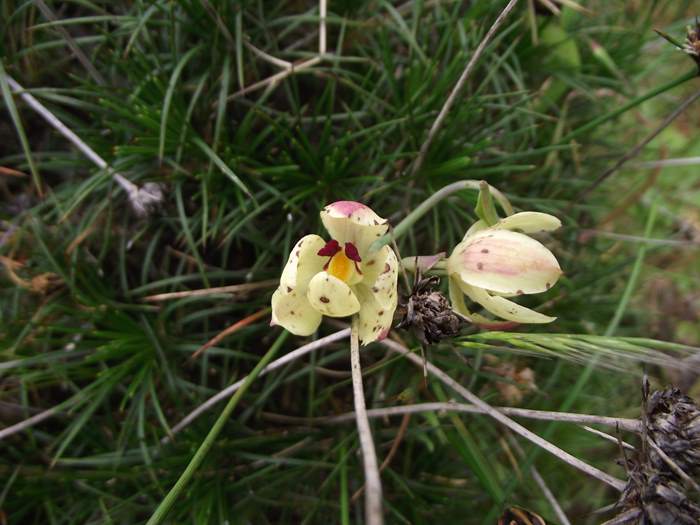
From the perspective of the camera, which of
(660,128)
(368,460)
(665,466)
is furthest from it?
(660,128)

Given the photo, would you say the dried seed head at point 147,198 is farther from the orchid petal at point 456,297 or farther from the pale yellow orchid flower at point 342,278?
the orchid petal at point 456,297

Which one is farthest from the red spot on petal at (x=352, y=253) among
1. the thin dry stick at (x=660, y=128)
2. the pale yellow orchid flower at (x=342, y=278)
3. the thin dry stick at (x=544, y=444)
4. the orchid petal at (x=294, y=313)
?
the thin dry stick at (x=660, y=128)

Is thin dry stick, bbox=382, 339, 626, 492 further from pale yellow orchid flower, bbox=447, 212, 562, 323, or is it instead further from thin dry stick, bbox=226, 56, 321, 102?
thin dry stick, bbox=226, 56, 321, 102

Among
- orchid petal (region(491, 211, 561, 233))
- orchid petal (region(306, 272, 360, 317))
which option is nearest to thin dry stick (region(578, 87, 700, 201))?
orchid petal (region(491, 211, 561, 233))

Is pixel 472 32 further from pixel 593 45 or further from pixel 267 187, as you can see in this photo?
pixel 267 187

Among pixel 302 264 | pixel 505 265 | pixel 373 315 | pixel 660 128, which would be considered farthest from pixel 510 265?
pixel 660 128

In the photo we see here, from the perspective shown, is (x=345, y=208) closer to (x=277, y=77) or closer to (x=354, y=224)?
(x=354, y=224)
